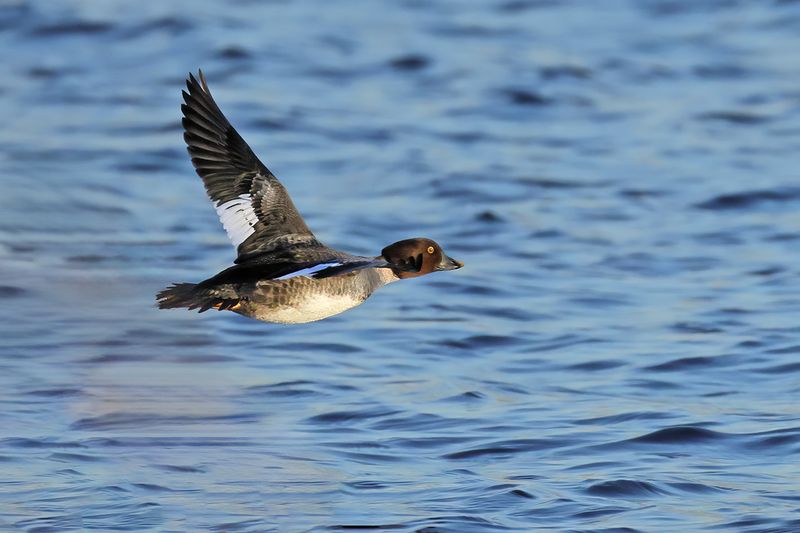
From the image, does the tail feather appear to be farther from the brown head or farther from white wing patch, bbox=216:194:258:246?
the brown head

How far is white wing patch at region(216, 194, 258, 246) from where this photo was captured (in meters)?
8.29

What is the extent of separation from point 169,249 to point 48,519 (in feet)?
18.8

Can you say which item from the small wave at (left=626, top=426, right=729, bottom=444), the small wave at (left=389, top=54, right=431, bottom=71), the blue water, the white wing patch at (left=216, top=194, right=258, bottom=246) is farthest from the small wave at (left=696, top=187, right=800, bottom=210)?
the white wing patch at (left=216, top=194, right=258, bottom=246)

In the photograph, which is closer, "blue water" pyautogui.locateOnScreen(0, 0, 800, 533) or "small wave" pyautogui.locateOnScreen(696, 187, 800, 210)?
"blue water" pyautogui.locateOnScreen(0, 0, 800, 533)

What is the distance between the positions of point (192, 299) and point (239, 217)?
1.04 metres

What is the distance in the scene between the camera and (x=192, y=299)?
741cm

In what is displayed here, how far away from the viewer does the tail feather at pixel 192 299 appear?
290 inches

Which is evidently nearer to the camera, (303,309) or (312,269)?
(312,269)

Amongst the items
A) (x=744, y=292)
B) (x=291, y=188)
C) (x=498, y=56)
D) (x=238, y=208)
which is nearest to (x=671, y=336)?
(x=744, y=292)

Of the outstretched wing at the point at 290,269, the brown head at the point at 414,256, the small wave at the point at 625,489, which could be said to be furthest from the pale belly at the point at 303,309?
the small wave at the point at 625,489

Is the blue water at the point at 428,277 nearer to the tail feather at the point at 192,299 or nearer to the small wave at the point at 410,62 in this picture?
the small wave at the point at 410,62

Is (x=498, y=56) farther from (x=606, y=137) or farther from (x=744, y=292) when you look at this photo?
(x=744, y=292)

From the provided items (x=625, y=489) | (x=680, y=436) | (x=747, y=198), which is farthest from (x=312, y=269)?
(x=747, y=198)

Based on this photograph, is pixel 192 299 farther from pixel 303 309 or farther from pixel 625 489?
pixel 625 489
